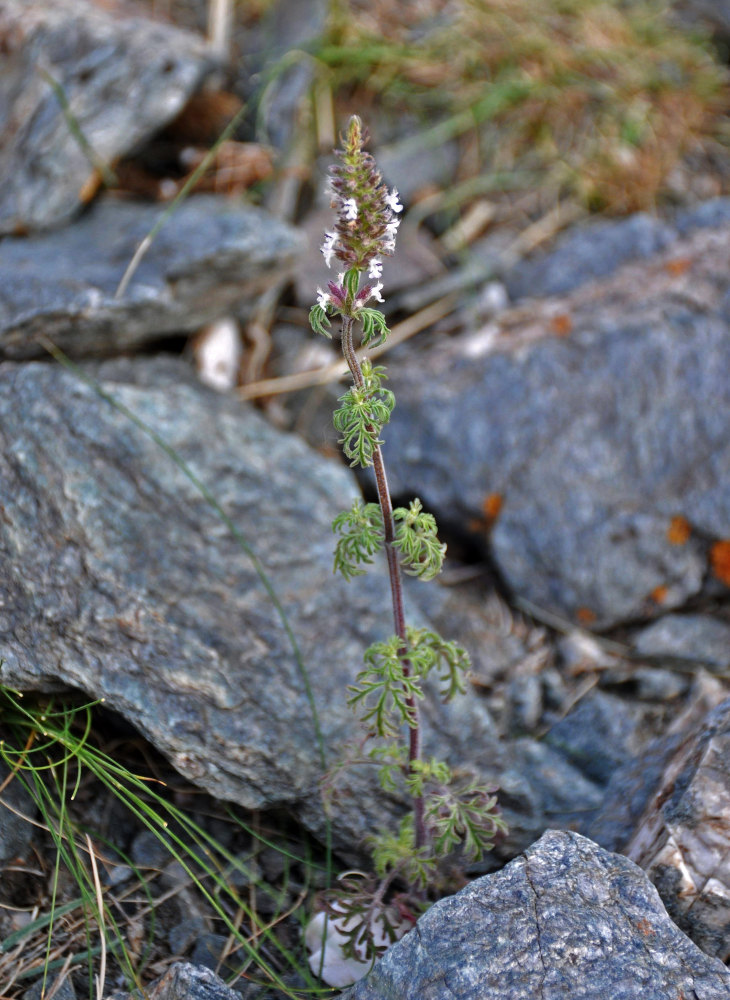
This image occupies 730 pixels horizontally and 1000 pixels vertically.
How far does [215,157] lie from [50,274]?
1.18 meters

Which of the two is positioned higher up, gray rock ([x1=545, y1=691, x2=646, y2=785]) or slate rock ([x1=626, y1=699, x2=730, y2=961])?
slate rock ([x1=626, y1=699, x2=730, y2=961])

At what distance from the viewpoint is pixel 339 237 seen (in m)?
1.92

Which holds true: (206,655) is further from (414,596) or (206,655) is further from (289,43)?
(289,43)

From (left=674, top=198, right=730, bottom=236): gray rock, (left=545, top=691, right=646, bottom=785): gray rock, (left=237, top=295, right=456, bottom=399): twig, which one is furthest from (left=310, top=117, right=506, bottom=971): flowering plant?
(left=674, top=198, right=730, bottom=236): gray rock

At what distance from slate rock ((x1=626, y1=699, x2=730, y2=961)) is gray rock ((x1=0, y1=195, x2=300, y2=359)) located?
245 cm

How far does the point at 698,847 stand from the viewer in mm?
2215

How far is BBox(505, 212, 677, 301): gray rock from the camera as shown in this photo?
4281 mm

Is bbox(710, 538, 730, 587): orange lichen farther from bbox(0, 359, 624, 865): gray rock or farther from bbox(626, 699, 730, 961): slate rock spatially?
bbox(626, 699, 730, 961): slate rock

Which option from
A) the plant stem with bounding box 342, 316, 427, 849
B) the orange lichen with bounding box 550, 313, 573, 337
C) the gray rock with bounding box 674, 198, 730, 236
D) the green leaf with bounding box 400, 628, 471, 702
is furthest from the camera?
the gray rock with bounding box 674, 198, 730, 236

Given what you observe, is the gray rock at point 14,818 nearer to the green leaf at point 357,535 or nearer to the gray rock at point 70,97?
the green leaf at point 357,535

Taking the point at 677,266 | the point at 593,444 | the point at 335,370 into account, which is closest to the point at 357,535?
the point at 593,444

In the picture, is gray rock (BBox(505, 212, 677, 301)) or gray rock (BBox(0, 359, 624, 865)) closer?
gray rock (BBox(0, 359, 624, 865))

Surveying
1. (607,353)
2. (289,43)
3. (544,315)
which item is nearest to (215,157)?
(289,43)

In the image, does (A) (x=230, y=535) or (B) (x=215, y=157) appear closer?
(A) (x=230, y=535)
